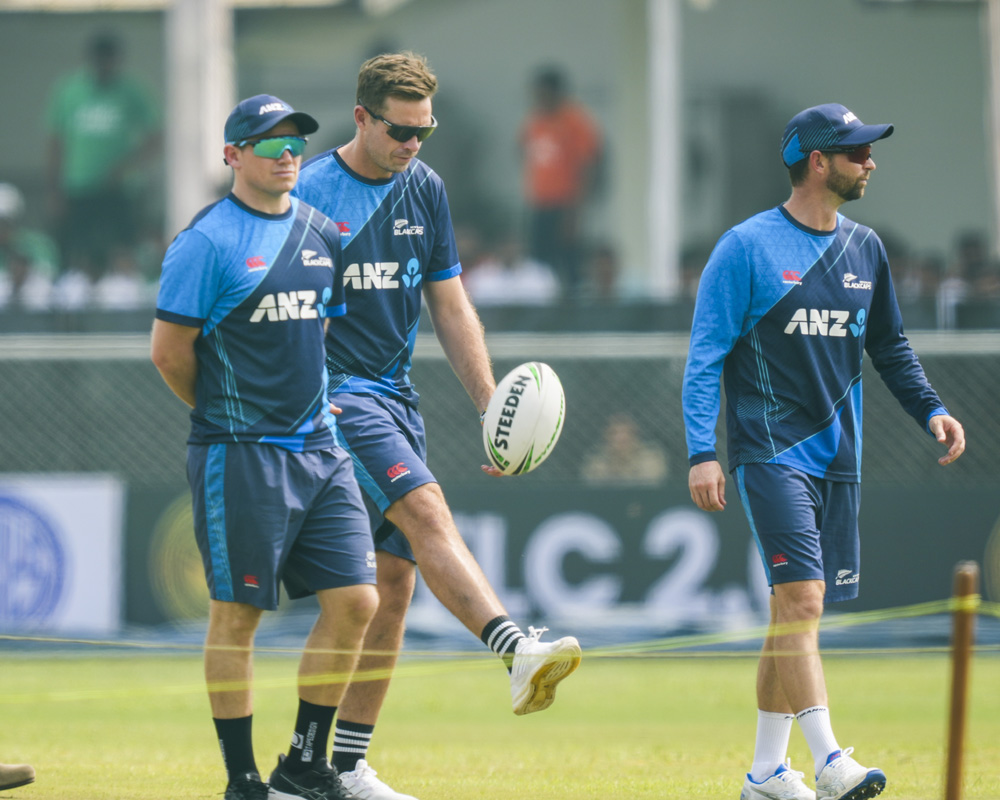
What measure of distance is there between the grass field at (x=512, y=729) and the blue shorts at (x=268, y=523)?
0.82 meters

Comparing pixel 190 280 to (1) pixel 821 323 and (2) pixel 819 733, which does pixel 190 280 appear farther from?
(2) pixel 819 733

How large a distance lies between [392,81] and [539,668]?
229 centimetres

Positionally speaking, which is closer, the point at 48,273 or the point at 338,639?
the point at 338,639

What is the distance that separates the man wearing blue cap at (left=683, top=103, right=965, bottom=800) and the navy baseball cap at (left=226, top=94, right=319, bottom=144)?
5.62 ft

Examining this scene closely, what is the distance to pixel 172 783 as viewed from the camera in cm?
589

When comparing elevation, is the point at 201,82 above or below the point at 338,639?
above

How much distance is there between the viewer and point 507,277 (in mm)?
13648

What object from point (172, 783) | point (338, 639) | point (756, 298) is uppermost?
point (756, 298)

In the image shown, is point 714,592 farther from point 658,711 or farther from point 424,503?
point 424,503

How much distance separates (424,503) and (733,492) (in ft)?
19.6

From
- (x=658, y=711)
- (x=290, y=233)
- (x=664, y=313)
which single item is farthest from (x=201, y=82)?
(x=290, y=233)

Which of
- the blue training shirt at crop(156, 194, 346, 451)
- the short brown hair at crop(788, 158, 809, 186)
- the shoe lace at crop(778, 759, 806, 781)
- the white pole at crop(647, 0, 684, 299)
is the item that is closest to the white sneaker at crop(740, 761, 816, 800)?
the shoe lace at crop(778, 759, 806, 781)

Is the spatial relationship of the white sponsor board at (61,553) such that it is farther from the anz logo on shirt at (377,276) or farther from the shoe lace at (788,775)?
the shoe lace at (788,775)

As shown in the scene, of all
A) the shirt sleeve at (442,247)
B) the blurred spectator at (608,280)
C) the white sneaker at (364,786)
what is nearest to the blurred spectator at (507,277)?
the blurred spectator at (608,280)
